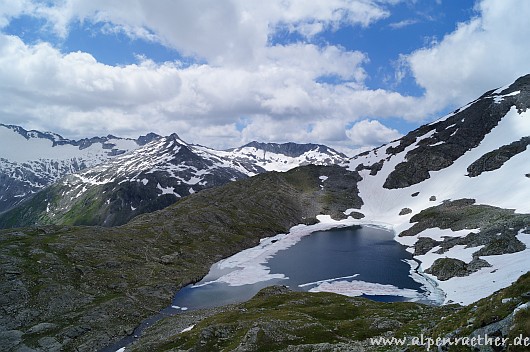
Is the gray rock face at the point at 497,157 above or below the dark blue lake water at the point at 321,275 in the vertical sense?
above

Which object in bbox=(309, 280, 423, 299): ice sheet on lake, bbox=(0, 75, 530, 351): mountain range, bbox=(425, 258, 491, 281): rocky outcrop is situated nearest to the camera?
bbox=(0, 75, 530, 351): mountain range

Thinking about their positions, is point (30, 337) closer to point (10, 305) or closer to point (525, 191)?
point (10, 305)

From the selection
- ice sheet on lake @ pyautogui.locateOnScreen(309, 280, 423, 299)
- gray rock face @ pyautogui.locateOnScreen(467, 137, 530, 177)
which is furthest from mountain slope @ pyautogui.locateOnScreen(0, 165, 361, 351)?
gray rock face @ pyautogui.locateOnScreen(467, 137, 530, 177)

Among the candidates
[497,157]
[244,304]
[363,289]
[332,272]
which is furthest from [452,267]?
[497,157]

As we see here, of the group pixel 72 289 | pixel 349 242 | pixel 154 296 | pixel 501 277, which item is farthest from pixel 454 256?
pixel 72 289

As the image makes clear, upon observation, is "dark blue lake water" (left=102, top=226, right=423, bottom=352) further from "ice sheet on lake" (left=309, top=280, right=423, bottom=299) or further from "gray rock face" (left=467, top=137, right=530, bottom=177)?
"gray rock face" (left=467, top=137, right=530, bottom=177)

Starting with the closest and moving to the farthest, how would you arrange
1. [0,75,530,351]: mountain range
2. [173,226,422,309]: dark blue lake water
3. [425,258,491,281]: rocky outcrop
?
[0,75,530,351]: mountain range, [425,258,491,281]: rocky outcrop, [173,226,422,309]: dark blue lake water

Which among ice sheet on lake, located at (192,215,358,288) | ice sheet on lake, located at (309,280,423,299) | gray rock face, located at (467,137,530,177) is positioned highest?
gray rock face, located at (467,137,530,177)

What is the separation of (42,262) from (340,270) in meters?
89.5

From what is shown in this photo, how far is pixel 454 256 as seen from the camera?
104m

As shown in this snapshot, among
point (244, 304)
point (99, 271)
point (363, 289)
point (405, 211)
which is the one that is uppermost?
point (405, 211)

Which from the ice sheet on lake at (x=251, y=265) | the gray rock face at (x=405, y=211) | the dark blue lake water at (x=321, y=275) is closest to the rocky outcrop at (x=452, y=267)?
the dark blue lake water at (x=321, y=275)

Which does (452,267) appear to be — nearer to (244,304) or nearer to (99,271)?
(244,304)

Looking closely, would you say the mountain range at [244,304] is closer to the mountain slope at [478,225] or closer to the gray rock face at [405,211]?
the mountain slope at [478,225]
